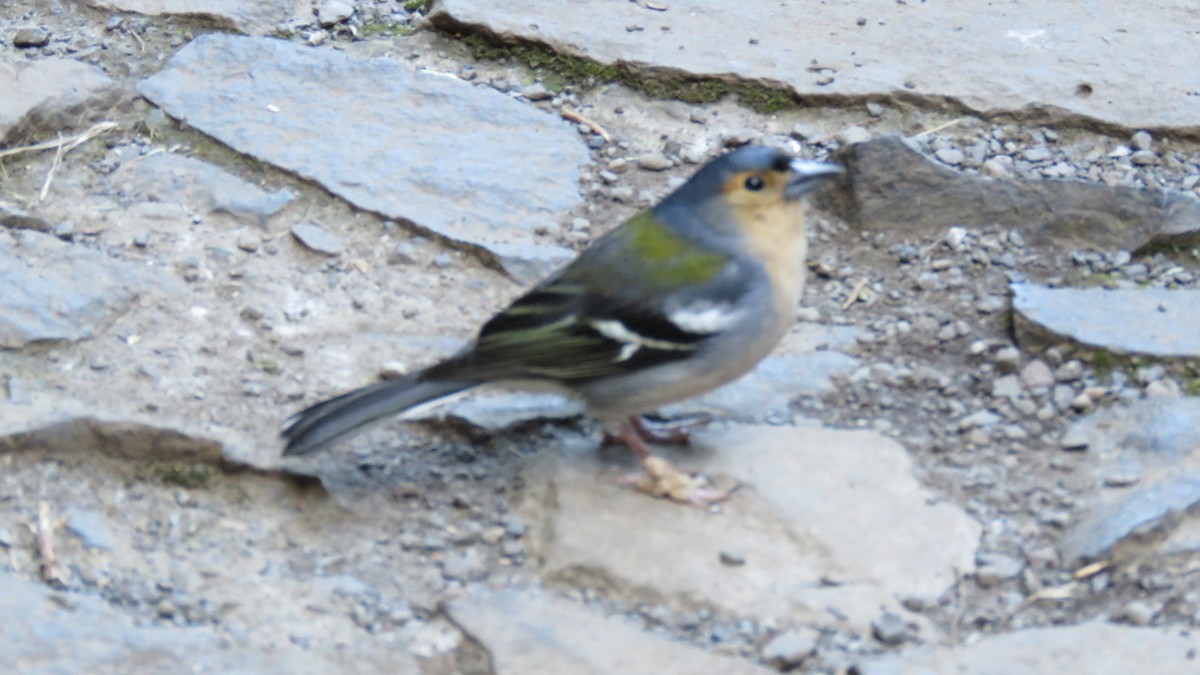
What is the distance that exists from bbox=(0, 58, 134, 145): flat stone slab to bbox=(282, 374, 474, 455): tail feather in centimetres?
172

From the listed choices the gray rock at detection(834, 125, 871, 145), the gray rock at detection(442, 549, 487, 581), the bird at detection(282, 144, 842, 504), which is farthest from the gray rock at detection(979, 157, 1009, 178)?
the gray rock at detection(442, 549, 487, 581)

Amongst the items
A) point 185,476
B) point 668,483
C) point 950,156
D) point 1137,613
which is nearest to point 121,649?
point 185,476

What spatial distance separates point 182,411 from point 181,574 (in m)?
0.55

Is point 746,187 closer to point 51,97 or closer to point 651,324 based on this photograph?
point 651,324

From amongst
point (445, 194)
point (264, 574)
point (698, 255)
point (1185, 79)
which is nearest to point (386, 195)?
point (445, 194)

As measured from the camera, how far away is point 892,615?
11.0 ft

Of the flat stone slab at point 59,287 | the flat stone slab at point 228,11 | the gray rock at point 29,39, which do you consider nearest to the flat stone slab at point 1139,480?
the flat stone slab at point 59,287

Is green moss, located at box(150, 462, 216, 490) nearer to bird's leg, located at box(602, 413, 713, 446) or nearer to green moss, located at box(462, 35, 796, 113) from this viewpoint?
bird's leg, located at box(602, 413, 713, 446)

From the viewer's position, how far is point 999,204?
186 inches

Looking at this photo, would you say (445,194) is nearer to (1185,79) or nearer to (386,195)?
(386,195)

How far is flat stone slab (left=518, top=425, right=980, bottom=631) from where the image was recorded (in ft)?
11.3

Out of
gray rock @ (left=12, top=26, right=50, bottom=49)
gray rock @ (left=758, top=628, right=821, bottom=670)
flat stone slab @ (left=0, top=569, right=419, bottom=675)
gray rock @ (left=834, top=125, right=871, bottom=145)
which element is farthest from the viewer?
gray rock @ (left=12, top=26, right=50, bottom=49)

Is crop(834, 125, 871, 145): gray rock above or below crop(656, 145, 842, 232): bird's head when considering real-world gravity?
below

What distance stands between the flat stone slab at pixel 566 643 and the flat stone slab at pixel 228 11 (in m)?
2.77
